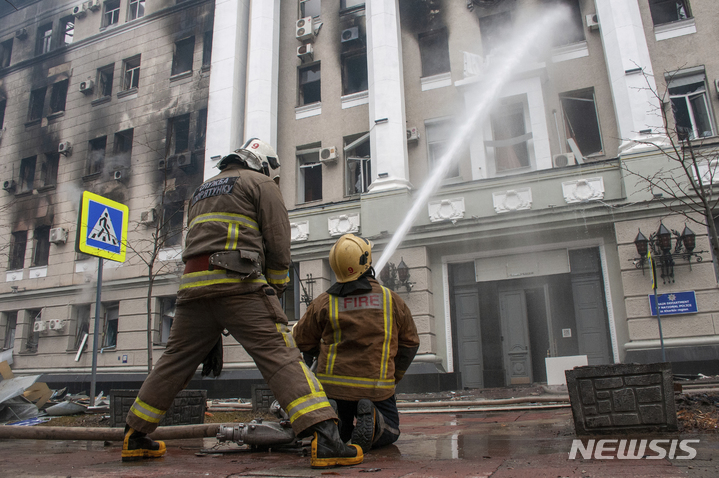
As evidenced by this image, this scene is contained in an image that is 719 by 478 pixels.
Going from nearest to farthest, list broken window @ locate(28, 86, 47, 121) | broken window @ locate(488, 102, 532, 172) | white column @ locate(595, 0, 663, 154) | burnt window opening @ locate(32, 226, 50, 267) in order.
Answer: white column @ locate(595, 0, 663, 154)
broken window @ locate(488, 102, 532, 172)
burnt window opening @ locate(32, 226, 50, 267)
broken window @ locate(28, 86, 47, 121)

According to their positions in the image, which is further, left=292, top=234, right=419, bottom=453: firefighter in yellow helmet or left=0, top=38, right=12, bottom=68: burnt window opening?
left=0, top=38, right=12, bottom=68: burnt window opening

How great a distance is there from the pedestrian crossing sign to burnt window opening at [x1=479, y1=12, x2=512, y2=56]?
33.0 feet

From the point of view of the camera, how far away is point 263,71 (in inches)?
589

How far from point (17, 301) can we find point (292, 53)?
12817 mm

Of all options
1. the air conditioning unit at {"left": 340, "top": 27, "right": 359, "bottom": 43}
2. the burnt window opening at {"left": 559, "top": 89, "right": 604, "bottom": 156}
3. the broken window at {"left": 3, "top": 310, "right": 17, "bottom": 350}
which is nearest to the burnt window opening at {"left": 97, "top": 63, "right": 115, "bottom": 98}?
the broken window at {"left": 3, "top": 310, "right": 17, "bottom": 350}

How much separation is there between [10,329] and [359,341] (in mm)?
19344

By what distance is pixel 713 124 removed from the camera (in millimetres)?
11219

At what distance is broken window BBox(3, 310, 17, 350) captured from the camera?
58.9 ft

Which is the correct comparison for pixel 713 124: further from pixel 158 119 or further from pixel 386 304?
pixel 158 119

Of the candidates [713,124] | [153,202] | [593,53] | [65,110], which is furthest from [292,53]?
[713,124]

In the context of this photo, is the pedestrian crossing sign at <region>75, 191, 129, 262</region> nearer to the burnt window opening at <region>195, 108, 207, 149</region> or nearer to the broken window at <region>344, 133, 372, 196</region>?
the broken window at <region>344, 133, 372, 196</region>

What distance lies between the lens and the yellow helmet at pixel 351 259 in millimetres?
3648

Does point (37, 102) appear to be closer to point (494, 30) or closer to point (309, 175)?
point (309, 175)

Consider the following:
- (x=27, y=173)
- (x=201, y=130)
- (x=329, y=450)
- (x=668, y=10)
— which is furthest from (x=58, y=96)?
(x=329, y=450)
